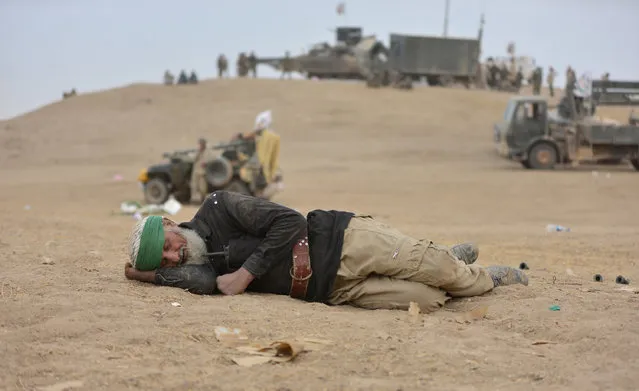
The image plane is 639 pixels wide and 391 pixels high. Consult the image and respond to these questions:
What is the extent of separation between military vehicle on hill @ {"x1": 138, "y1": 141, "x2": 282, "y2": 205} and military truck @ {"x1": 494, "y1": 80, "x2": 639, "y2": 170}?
10.4 m

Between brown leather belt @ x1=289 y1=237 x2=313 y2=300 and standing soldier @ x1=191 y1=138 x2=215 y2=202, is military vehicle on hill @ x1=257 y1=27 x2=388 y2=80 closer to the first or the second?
standing soldier @ x1=191 y1=138 x2=215 y2=202

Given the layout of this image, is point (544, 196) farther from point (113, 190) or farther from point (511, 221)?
point (113, 190)

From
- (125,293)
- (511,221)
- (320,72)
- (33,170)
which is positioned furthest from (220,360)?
(320,72)

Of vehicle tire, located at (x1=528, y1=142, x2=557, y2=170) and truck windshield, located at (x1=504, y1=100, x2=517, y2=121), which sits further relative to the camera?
truck windshield, located at (x1=504, y1=100, x2=517, y2=121)

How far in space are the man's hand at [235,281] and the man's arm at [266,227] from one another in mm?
42

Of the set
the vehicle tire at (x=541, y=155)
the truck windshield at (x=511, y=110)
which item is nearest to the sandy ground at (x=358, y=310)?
the vehicle tire at (x=541, y=155)

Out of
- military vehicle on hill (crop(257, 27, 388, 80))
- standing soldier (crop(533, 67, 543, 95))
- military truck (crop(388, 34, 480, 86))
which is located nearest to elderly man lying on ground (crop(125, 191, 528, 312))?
standing soldier (crop(533, 67, 543, 95))

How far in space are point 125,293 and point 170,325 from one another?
85 cm

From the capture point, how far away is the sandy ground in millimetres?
4141

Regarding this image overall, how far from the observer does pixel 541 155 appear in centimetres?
2545

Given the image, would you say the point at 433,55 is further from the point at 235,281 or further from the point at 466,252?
the point at 235,281

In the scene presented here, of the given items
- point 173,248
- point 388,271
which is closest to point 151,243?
point 173,248

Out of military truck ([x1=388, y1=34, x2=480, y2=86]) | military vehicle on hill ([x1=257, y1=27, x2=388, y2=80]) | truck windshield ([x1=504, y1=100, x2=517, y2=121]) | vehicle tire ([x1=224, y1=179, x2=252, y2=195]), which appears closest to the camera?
vehicle tire ([x1=224, y1=179, x2=252, y2=195])

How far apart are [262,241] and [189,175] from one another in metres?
11.8
